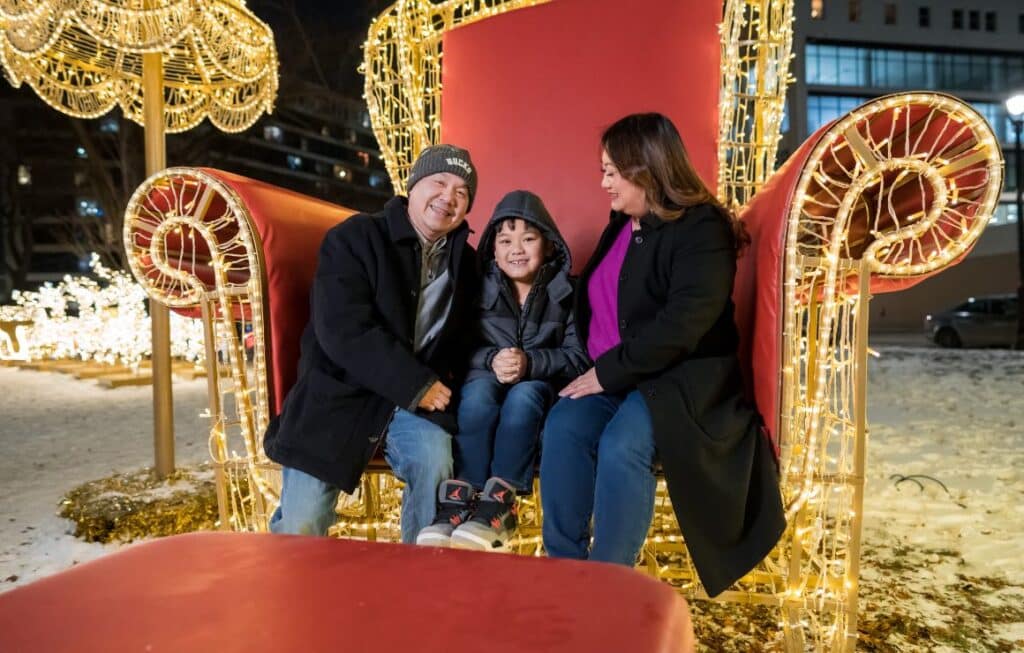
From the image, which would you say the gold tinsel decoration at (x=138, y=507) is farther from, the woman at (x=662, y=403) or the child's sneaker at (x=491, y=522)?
the woman at (x=662, y=403)

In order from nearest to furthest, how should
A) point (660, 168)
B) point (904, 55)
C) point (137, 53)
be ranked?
point (660, 168) < point (137, 53) < point (904, 55)

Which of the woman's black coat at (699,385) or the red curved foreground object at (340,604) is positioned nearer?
the red curved foreground object at (340,604)

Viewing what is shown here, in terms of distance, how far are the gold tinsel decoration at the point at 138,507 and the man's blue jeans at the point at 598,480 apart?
6.56 feet

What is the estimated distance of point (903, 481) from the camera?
3.65 m

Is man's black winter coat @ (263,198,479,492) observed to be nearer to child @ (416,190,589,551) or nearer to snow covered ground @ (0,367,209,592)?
child @ (416,190,589,551)

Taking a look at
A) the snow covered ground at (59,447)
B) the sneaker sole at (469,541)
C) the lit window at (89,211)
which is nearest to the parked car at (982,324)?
the snow covered ground at (59,447)

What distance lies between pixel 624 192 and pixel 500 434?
30.2 inches

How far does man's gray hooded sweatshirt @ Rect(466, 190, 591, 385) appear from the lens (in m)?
2.06

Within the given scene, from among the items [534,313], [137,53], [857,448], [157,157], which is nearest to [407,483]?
[534,313]

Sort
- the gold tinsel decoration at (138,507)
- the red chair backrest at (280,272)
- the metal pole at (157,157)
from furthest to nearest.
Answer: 1. the metal pole at (157,157)
2. the gold tinsel decoration at (138,507)
3. the red chair backrest at (280,272)

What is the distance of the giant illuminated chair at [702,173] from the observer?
1.64m

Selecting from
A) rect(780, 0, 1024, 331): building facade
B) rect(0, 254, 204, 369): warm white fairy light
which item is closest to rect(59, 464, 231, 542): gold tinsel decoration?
rect(0, 254, 204, 369): warm white fairy light

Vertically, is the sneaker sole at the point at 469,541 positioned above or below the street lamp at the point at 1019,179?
below

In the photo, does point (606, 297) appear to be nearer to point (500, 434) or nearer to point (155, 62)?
point (500, 434)
